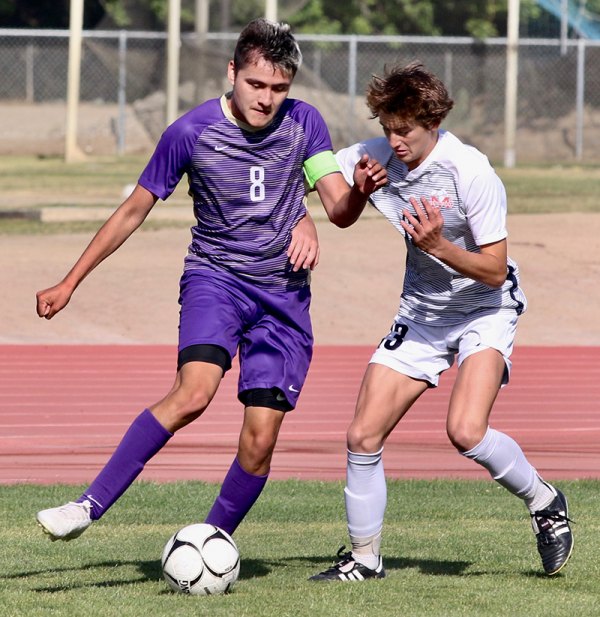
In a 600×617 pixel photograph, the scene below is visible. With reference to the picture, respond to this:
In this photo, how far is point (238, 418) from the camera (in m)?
10.9

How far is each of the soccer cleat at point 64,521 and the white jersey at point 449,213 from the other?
5.20ft

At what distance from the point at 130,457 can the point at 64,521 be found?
41 centimetres

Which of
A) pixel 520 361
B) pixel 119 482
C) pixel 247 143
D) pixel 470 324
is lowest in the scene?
pixel 520 361

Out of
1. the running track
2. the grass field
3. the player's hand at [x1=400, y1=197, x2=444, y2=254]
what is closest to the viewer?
the grass field

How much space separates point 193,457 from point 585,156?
27.3 metres

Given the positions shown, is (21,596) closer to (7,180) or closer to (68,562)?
(68,562)

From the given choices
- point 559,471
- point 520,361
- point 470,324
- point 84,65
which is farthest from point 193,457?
point 84,65

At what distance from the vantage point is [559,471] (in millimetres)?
9062

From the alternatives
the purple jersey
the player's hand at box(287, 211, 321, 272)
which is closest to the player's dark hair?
the purple jersey

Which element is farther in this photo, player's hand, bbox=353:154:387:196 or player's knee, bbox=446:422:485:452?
player's knee, bbox=446:422:485:452

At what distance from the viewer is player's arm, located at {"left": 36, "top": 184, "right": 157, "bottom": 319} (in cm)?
573

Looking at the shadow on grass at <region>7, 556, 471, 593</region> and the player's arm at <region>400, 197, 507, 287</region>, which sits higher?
the player's arm at <region>400, 197, 507, 287</region>

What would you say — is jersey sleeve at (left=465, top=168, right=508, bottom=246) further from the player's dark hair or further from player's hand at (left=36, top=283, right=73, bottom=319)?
player's hand at (left=36, top=283, right=73, bottom=319)

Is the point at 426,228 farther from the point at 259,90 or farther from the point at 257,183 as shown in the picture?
the point at 259,90
